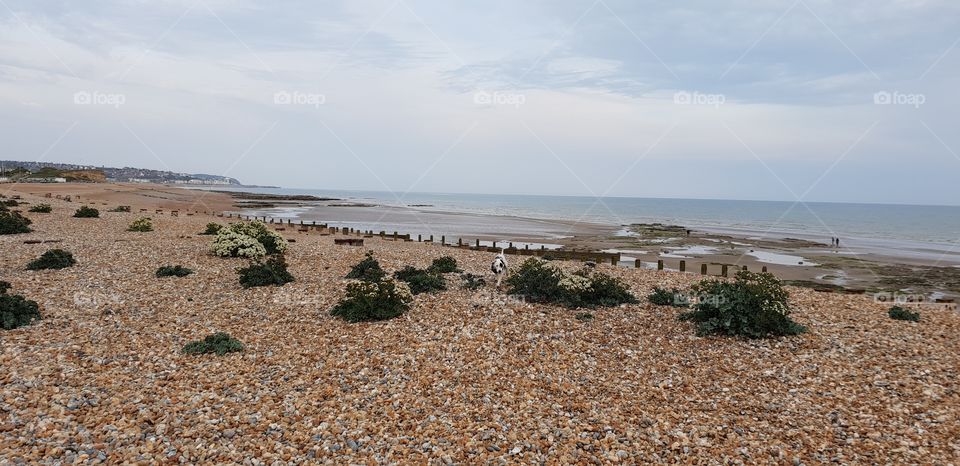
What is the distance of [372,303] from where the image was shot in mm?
12305

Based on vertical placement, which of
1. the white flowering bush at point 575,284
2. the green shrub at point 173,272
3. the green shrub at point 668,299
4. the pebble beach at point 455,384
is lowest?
the pebble beach at point 455,384

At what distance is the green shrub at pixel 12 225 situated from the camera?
23.4m

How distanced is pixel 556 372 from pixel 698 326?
4.42 metres

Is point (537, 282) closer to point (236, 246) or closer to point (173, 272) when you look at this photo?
point (173, 272)

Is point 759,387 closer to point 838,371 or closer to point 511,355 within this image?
point 838,371

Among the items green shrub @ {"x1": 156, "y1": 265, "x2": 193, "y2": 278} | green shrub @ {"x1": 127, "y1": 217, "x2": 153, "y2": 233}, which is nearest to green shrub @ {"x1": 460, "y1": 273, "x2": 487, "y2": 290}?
green shrub @ {"x1": 156, "y1": 265, "x2": 193, "y2": 278}

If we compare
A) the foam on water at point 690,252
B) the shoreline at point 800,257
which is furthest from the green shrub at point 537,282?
the foam on water at point 690,252

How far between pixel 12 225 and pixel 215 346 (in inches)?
822

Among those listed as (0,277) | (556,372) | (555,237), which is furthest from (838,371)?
(555,237)

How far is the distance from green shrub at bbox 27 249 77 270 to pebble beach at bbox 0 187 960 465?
1620 millimetres

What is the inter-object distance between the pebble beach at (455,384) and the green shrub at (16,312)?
30 cm

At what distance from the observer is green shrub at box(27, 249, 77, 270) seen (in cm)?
1599

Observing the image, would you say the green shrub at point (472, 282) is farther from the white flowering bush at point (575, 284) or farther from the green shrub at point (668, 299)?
the green shrub at point (668, 299)

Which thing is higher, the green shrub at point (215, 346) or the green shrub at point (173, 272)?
the green shrub at point (173, 272)
